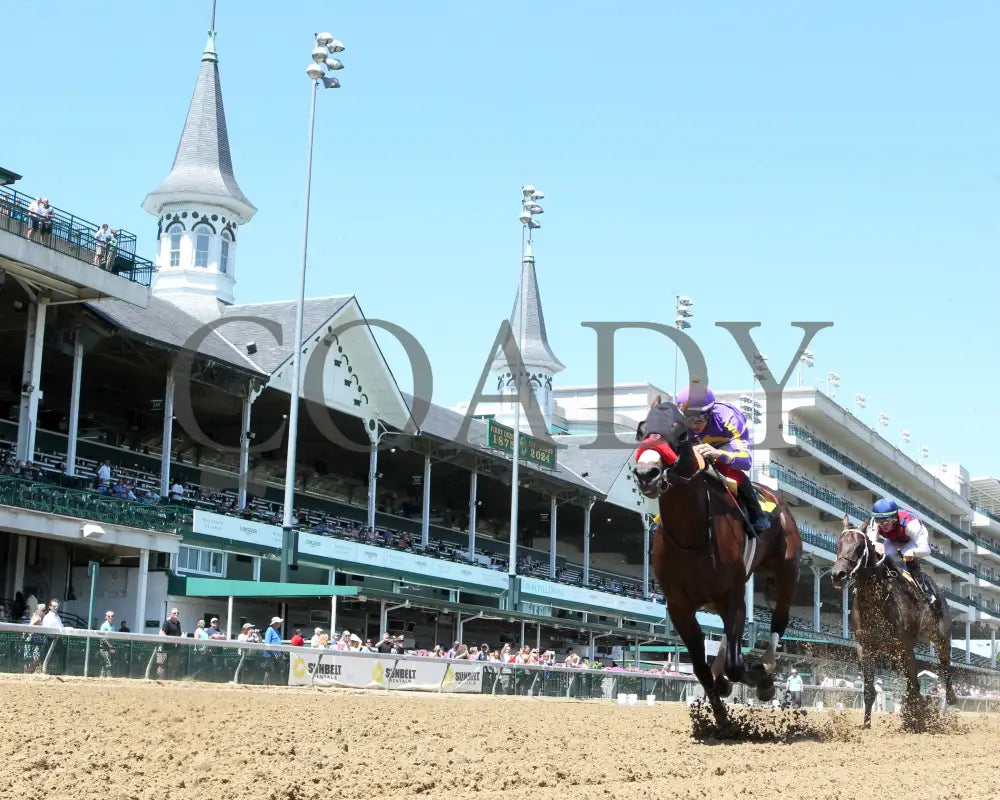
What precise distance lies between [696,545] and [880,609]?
191 inches

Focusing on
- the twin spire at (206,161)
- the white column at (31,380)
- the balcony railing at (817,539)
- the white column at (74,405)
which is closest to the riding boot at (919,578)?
the white column at (31,380)

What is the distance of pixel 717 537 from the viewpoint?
9148mm

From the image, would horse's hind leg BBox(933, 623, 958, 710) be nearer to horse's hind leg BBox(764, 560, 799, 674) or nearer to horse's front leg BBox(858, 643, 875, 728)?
horse's front leg BBox(858, 643, 875, 728)

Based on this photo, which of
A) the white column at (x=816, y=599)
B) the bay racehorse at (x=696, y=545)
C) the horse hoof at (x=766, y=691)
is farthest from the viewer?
the white column at (x=816, y=599)

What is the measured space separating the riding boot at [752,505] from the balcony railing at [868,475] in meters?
58.5

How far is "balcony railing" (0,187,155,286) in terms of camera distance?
79.2 feet

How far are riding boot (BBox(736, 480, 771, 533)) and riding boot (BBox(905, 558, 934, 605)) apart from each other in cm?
397

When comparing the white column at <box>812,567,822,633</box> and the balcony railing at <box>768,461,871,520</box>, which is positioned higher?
the balcony railing at <box>768,461,871,520</box>

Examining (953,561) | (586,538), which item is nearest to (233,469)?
(586,538)

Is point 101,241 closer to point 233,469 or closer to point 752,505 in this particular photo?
point 233,469

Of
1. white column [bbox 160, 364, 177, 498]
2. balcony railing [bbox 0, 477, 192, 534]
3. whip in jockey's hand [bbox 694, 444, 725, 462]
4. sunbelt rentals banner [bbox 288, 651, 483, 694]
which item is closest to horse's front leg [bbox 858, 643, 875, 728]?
whip in jockey's hand [bbox 694, 444, 725, 462]

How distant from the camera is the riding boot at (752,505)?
9.81 m

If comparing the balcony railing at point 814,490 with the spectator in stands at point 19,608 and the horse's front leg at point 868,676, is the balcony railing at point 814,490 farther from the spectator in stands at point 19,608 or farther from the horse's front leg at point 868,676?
the horse's front leg at point 868,676

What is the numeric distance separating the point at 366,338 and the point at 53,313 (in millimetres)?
11950
